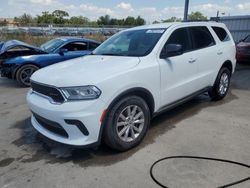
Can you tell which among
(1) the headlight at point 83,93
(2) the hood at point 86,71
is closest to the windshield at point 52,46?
(2) the hood at point 86,71

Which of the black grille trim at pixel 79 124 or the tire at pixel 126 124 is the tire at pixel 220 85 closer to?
the tire at pixel 126 124

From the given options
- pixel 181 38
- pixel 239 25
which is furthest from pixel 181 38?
pixel 239 25

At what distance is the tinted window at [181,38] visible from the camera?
14.3 feet

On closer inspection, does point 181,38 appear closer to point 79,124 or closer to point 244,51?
point 79,124

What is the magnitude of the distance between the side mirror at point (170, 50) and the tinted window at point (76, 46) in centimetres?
540

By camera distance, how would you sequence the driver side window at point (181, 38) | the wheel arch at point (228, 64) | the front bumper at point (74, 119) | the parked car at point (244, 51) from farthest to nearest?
the parked car at point (244, 51)
the wheel arch at point (228, 64)
the driver side window at point (181, 38)
the front bumper at point (74, 119)

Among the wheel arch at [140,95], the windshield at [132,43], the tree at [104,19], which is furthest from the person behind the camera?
the tree at [104,19]

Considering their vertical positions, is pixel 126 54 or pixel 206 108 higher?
pixel 126 54

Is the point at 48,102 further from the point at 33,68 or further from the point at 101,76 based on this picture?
the point at 33,68

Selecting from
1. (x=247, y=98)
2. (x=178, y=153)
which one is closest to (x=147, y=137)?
(x=178, y=153)

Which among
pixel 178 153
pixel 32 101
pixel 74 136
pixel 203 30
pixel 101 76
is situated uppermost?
pixel 203 30

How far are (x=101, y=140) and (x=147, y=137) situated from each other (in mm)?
924

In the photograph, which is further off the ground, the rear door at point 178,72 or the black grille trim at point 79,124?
the rear door at point 178,72

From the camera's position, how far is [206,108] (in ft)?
17.9
